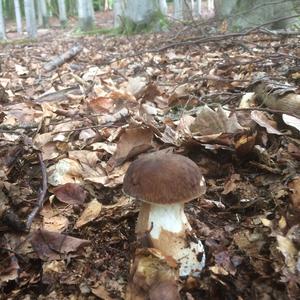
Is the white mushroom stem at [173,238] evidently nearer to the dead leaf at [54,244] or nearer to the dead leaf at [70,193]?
the dead leaf at [54,244]

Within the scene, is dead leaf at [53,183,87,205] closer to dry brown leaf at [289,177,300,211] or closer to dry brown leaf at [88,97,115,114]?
dry brown leaf at [289,177,300,211]

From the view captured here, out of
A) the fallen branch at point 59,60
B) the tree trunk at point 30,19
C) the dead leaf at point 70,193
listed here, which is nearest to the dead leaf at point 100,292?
the dead leaf at point 70,193

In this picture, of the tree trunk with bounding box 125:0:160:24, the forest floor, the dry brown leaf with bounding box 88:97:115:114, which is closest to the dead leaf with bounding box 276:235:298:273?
the forest floor

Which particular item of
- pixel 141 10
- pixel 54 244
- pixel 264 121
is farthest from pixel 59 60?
pixel 141 10

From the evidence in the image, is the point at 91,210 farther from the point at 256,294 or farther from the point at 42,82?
the point at 42,82

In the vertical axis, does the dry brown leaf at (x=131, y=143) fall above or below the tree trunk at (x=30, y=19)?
below

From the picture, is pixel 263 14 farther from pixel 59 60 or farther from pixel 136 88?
pixel 136 88
